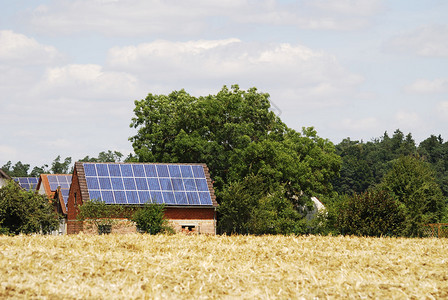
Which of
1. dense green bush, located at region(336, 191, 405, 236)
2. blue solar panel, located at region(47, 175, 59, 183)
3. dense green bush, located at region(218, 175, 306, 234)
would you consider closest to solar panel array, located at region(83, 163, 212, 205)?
Result: dense green bush, located at region(218, 175, 306, 234)

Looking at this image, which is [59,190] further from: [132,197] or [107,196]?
[132,197]

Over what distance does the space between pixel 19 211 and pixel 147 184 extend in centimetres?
1196

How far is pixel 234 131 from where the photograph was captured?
242ft

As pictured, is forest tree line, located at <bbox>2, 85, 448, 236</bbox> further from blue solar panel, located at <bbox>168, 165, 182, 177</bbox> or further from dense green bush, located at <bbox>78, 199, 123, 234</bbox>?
dense green bush, located at <bbox>78, 199, 123, 234</bbox>

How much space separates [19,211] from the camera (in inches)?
1937

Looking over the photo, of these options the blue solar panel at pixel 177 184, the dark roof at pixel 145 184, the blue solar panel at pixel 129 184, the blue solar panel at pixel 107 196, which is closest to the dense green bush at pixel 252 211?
the dark roof at pixel 145 184

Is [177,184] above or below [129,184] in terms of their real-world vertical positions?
below

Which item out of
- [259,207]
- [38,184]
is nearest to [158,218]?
[259,207]

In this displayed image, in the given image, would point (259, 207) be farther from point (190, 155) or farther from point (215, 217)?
point (190, 155)

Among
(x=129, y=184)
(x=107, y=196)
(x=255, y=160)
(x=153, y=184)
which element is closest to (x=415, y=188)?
(x=255, y=160)

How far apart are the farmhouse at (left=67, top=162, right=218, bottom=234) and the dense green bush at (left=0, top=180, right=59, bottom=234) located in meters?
4.50

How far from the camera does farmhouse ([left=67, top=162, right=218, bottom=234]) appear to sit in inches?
2190

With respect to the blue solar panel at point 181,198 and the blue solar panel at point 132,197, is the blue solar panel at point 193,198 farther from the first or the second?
the blue solar panel at point 132,197

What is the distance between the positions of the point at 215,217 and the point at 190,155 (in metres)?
15.7
